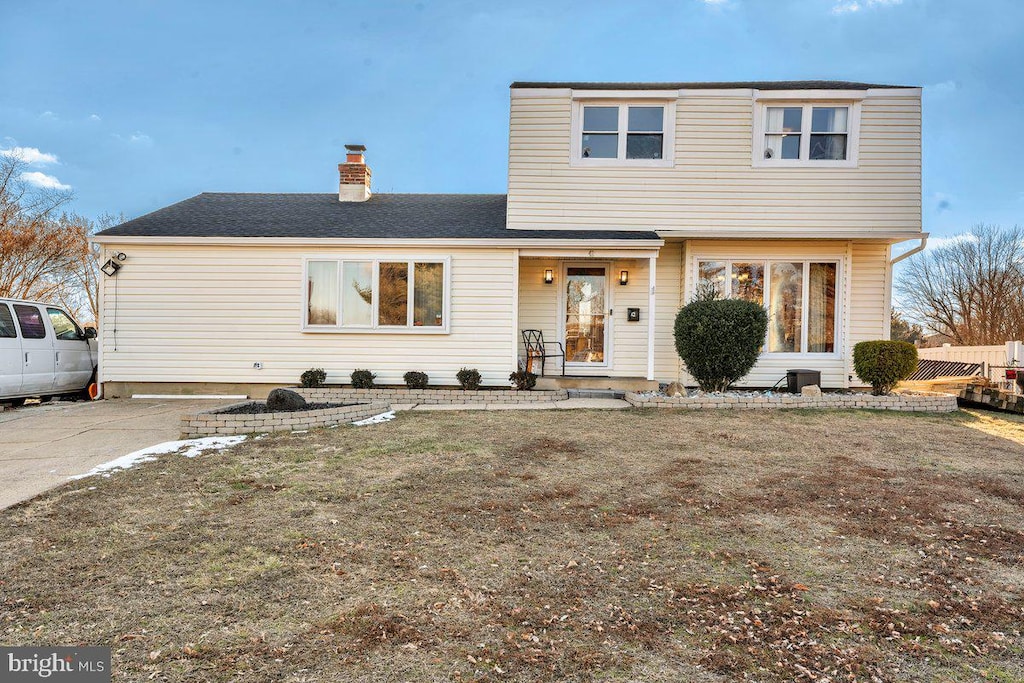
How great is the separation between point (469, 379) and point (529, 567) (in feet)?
20.0

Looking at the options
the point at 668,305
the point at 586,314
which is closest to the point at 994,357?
the point at 668,305

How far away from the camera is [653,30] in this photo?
14.2 meters

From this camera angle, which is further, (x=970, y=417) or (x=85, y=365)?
(x=85, y=365)

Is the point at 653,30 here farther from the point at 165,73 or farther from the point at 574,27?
the point at 165,73

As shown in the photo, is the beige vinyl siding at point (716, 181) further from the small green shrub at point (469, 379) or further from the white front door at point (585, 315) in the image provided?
the small green shrub at point (469, 379)

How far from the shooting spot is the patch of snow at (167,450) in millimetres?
4434

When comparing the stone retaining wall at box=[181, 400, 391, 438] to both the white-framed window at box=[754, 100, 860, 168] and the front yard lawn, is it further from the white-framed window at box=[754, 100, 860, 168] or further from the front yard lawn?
the white-framed window at box=[754, 100, 860, 168]

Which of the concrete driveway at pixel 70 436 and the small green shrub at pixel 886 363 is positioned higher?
the small green shrub at pixel 886 363

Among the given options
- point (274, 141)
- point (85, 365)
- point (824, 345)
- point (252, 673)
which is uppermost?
point (274, 141)

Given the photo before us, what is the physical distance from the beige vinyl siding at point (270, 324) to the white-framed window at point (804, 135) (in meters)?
5.34

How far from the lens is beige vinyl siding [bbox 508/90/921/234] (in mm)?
9477

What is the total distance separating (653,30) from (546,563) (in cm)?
1554

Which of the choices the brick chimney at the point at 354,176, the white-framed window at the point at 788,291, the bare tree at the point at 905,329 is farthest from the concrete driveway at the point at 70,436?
the bare tree at the point at 905,329

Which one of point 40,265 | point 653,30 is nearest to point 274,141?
point 40,265
